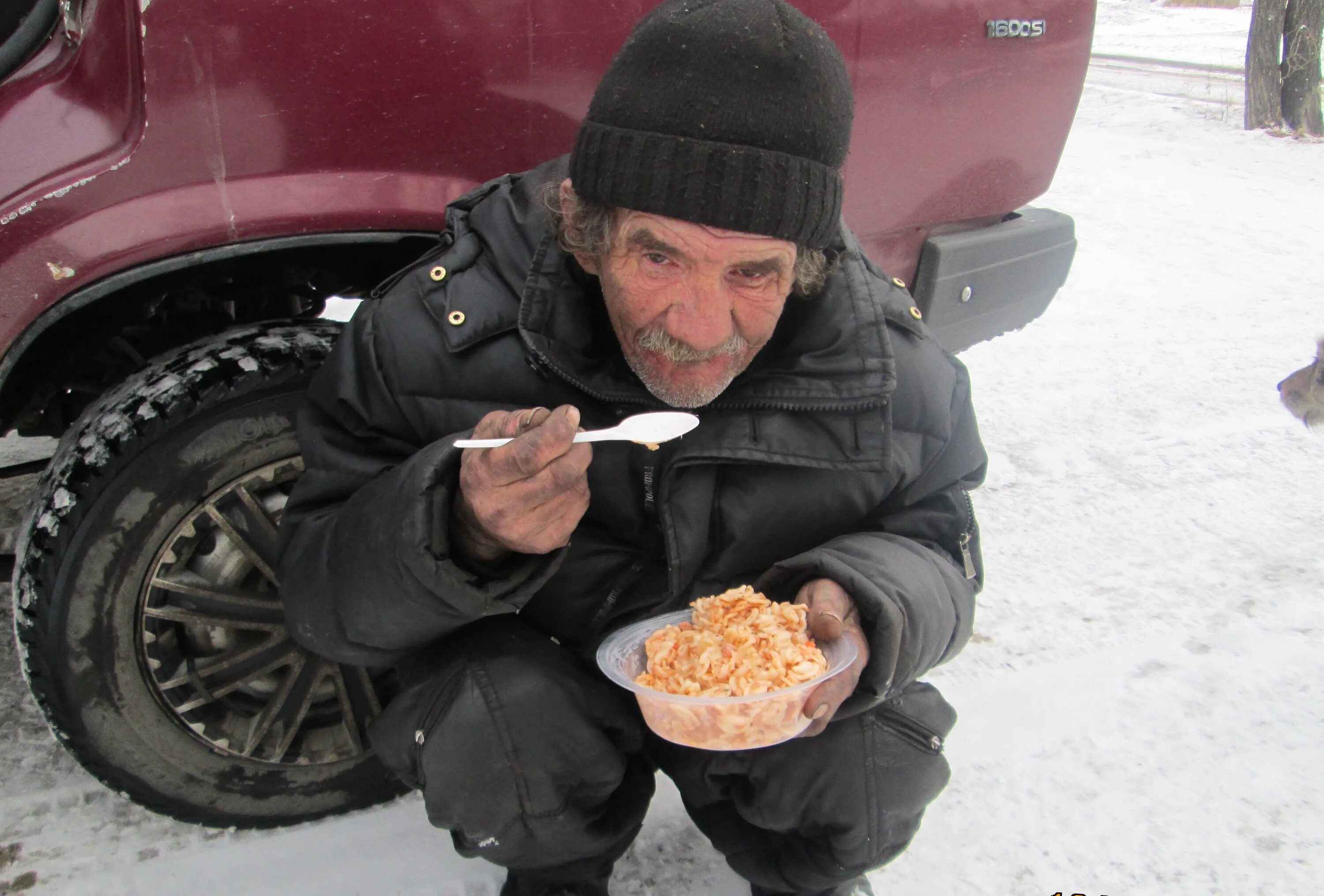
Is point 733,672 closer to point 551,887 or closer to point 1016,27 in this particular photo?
point 551,887

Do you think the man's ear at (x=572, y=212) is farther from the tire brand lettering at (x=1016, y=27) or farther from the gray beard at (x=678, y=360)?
the tire brand lettering at (x=1016, y=27)

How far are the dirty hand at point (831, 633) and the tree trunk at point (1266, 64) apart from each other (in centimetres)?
1005

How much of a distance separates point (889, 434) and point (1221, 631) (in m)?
1.58

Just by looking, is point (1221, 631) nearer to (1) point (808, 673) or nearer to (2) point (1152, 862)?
(2) point (1152, 862)

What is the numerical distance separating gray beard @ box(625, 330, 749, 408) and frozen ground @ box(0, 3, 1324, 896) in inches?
37.7

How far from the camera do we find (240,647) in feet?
6.29

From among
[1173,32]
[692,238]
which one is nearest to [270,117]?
[692,238]

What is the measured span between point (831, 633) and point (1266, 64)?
10.3m

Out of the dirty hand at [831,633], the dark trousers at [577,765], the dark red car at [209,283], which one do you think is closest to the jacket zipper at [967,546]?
the dark trousers at [577,765]

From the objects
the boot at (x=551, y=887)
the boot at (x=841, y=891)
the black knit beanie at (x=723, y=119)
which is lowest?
the boot at (x=841, y=891)

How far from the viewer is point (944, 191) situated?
8.55 feet

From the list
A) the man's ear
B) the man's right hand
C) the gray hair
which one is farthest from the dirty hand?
the man's ear

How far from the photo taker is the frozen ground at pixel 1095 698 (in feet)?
6.26

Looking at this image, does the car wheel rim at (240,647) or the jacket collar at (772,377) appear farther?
the car wheel rim at (240,647)
